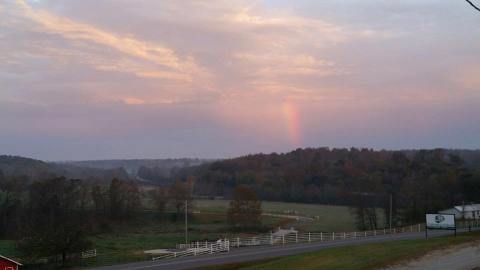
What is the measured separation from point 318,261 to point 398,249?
12.0 ft

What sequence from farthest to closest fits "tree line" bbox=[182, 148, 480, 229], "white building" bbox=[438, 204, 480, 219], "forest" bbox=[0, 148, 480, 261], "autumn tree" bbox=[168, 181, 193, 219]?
"autumn tree" bbox=[168, 181, 193, 219]
"tree line" bbox=[182, 148, 480, 229]
"forest" bbox=[0, 148, 480, 261]
"white building" bbox=[438, 204, 480, 219]

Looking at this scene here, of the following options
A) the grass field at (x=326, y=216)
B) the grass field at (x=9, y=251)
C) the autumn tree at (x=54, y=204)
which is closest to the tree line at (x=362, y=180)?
the grass field at (x=326, y=216)

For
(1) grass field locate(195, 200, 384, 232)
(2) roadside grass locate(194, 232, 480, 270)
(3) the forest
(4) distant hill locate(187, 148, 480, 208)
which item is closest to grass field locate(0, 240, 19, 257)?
(3) the forest

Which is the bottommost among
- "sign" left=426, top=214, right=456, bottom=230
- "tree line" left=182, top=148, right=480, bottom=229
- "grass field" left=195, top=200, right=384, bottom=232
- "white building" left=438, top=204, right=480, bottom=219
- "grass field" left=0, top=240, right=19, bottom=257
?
"grass field" left=0, top=240, right=19, bottom=257

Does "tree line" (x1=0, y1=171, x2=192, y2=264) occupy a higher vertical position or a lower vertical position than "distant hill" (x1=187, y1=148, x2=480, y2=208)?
lower

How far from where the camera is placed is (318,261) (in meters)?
23.3

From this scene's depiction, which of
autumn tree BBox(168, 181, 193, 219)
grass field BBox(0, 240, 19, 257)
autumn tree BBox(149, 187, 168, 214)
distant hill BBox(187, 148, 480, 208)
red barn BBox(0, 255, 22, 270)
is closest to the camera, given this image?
red barn BBox(0, 255, 22, 270)

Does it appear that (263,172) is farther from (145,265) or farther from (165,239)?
(145,265)

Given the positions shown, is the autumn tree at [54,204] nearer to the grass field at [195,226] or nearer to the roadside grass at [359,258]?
the grass field at [195,226]

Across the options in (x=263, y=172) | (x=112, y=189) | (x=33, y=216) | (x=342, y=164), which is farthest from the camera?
(x=263, y=172)

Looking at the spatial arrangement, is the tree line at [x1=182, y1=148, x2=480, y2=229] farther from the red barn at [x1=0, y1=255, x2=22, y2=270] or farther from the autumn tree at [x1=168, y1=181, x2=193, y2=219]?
the red barn at [x1=0, y1=255, x2=22, y2=270]

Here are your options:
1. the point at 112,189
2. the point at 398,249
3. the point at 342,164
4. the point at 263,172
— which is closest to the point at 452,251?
the point at 398,249

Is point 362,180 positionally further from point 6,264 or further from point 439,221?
point 6,264

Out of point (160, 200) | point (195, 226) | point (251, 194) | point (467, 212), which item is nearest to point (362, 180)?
point (251, 194)
